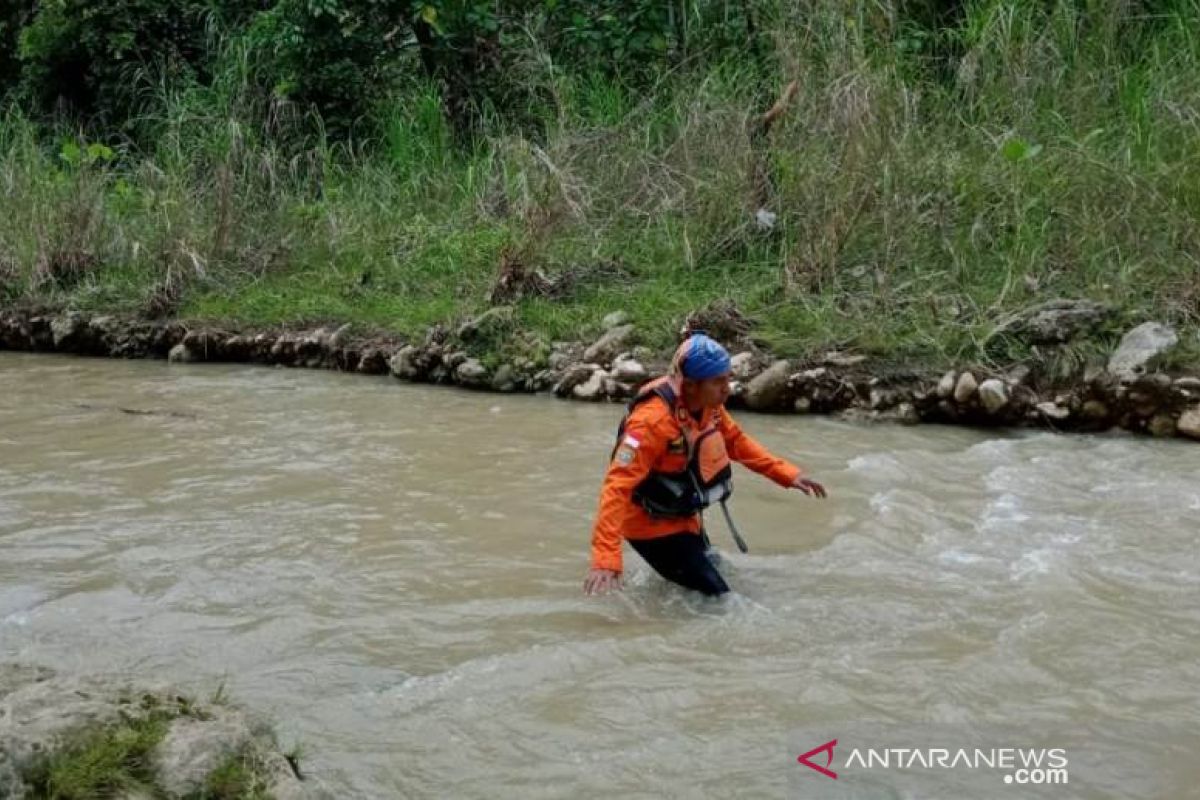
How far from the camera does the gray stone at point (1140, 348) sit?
642 centimetres

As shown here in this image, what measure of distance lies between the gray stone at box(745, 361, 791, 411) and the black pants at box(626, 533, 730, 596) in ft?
9.51

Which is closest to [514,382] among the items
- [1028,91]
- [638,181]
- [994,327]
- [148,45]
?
[638,181]

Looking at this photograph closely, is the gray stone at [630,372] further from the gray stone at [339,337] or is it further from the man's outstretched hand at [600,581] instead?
the man's outstretched hand at [600,581]

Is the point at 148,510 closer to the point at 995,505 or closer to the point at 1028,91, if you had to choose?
the point at 995,505

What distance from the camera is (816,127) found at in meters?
8.45

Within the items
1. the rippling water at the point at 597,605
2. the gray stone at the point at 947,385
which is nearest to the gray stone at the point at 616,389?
the rippling water at the point at 597,605

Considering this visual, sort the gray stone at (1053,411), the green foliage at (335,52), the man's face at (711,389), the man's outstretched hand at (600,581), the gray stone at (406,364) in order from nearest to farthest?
the man's outstretched hand at (600,581) → the man's face at (711,389) → the gray stone at (1053,411) → the gray stone at (406,364) → the green foliage at (335,52)

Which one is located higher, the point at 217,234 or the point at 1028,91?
the point at 1028,91

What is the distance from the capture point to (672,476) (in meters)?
4.22

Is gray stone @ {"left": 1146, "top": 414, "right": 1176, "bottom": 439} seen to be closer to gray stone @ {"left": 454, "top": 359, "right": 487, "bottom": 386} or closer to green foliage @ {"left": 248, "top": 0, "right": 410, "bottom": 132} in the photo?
gray stone @ {"left": 454, "top": 359, "right": 487, "bottom": 386}

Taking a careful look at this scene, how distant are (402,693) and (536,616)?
29.3 inches

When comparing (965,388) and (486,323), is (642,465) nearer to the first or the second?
(965,388)

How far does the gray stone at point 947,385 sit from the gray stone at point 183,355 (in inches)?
227

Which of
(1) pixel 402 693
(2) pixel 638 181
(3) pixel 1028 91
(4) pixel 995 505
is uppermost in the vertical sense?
(3) pixel 1028 91
